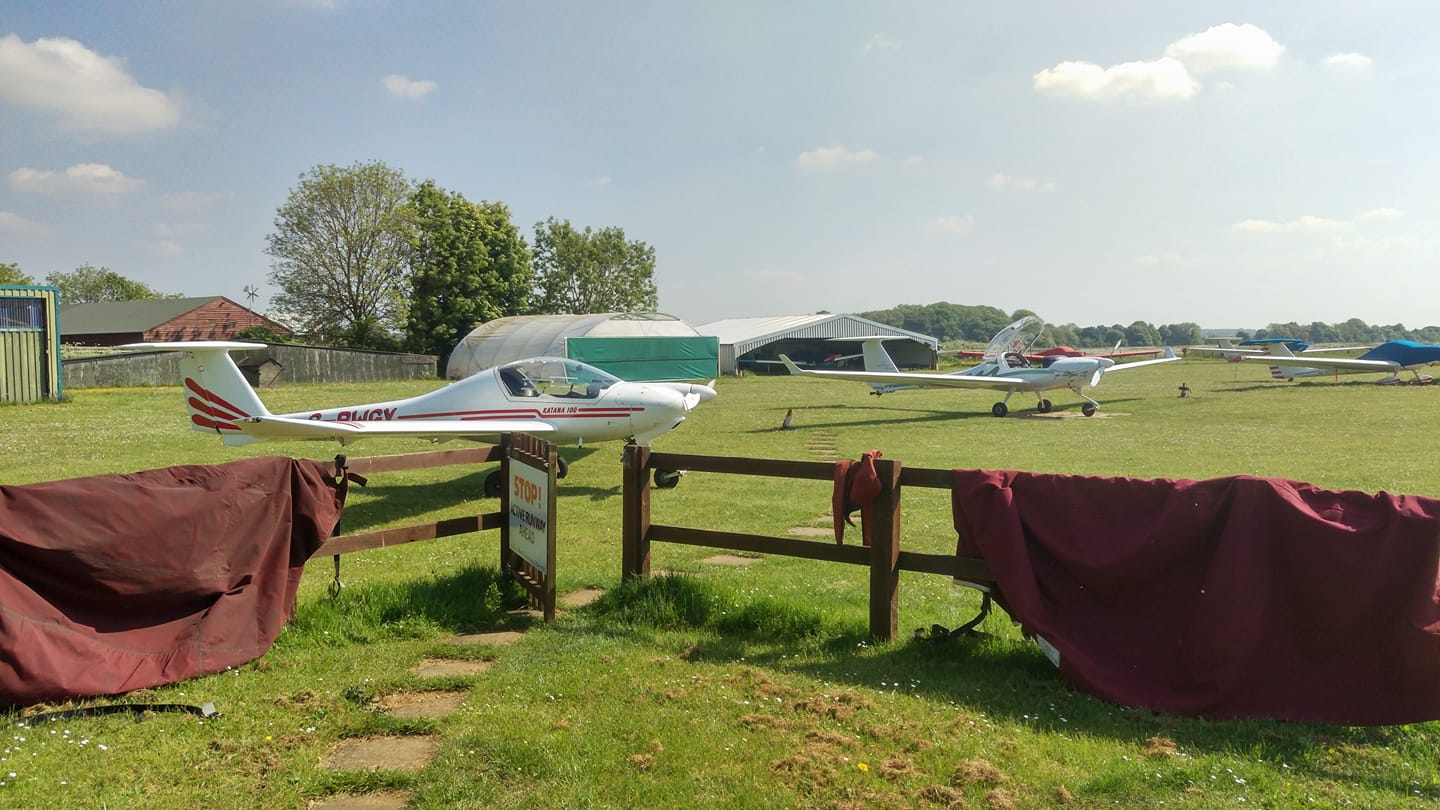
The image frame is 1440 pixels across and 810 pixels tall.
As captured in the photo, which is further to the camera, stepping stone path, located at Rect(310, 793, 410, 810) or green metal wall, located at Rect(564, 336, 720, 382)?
green metal wall, located at Rect(564, 336, 720, 382)

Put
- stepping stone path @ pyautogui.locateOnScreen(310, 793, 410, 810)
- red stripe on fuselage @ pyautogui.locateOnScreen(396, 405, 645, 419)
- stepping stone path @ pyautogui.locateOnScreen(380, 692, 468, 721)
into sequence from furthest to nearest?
1. red stripe on fuselage @ pyautogui.locateOnScreen(396, 405, 645, 419)
2. stepping stone path @ pyautogui.locateOnScreen(380, 692, 468, 721)
3. stepping stone path @ pyautogui.locateOnScreen(310, 793, 410, 810)

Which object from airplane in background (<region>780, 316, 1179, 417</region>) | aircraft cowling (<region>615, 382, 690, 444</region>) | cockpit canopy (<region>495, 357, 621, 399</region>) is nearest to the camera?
cockpit canopy (<region>495, 357, 621, 399</region>)

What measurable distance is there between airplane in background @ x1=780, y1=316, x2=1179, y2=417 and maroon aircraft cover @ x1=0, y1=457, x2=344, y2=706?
2313 cm

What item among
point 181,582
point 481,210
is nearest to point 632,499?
point 181,582

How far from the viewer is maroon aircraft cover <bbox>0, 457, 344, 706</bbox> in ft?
13.4

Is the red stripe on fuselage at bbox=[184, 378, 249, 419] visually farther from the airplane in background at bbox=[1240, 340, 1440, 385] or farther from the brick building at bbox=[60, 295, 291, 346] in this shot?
the brick building at bbox=[60, 295, 291, 346]

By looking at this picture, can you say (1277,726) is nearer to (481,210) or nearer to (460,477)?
(460,477)

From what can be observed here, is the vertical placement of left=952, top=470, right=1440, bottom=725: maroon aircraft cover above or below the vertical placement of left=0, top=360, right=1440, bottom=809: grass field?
above


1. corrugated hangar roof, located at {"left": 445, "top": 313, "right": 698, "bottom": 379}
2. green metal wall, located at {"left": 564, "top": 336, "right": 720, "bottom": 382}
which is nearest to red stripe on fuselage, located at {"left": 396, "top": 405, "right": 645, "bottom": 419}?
green metal wall, located at {"left": 564, "top": 336, "right": 720, "bottom": 382}

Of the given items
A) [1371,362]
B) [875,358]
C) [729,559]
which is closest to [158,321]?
[875,358]

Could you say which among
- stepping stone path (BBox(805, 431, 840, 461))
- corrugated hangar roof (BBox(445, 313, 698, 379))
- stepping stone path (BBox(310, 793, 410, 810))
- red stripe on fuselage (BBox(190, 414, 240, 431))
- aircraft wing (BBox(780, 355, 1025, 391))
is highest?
corrugated hangar roof (BBox(445, 313, 698, 379))

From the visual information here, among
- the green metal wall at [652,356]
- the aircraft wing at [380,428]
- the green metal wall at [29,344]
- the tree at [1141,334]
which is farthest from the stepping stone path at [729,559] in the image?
the tree at [1141,334]

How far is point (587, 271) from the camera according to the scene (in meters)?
76.6

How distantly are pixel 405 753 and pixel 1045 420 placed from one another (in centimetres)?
2359
